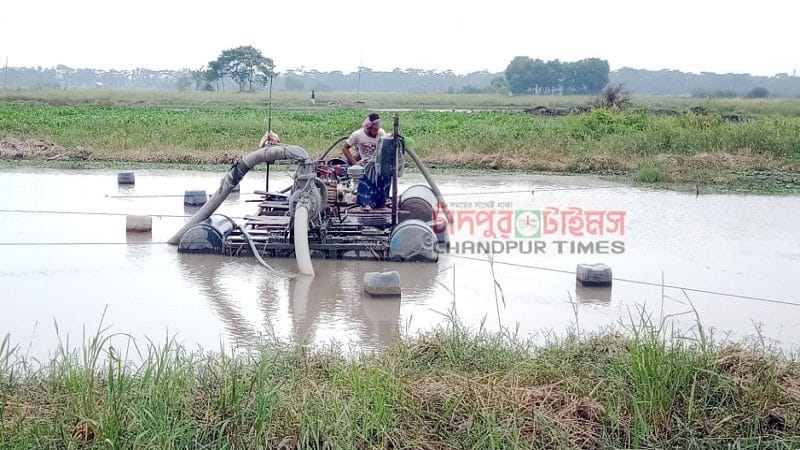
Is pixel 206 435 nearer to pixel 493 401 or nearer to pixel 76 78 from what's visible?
pixel 493 401

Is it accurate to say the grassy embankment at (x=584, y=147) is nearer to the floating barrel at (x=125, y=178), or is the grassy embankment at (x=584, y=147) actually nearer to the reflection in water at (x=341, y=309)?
the floating barrel at (x=125, y=178)

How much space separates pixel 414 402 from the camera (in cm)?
447

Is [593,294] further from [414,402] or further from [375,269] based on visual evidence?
[414,402]

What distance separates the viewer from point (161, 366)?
427 centimetres

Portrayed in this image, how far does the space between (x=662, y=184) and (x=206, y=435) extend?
1232 cm

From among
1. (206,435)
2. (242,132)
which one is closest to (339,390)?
(206,435)

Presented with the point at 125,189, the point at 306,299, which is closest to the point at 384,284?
the point at 306,299

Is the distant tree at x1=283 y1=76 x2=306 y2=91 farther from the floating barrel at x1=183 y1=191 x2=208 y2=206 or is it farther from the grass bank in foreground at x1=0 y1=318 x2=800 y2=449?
the grass bank in foreground at x1=0 y1=318 x2=800 y2=449

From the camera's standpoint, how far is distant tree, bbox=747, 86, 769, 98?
2720cm

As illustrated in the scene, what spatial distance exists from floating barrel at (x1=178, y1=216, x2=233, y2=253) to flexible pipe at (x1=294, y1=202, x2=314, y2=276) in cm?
109

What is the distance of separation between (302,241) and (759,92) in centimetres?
2276

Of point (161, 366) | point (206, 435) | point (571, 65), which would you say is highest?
point (571, 65)

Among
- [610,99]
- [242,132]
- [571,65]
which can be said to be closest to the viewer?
[242,132]

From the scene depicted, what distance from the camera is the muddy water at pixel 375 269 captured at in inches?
259
